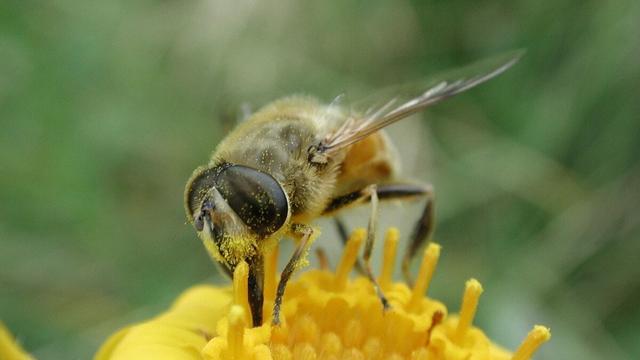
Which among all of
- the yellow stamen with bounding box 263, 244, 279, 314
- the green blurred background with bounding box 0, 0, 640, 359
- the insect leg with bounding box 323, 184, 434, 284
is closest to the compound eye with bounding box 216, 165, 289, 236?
the yellow stamen with bounding box 263, 244, 279, 314

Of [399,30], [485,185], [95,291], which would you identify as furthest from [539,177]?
[95,291]

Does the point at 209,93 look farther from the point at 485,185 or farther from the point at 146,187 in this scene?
the point at 485,185

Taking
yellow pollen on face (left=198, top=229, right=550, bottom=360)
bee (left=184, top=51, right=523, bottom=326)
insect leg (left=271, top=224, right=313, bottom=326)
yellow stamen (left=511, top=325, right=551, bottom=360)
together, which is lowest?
yellow stamen (left=511, top=325, right=551, bottom=360)

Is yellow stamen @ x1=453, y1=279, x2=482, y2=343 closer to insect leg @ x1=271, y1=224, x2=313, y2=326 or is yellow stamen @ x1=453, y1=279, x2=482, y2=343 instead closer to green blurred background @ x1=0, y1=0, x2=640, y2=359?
insect leg @ x1=271, y1=224, x2=313, y2=326

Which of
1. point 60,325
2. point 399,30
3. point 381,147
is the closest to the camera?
point 381,147

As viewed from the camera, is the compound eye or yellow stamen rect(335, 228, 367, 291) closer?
the compound eye

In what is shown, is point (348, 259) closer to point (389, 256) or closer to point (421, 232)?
point (389, 256)

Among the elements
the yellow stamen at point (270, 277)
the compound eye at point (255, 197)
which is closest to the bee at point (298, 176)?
the compound eye at point (255, 197)

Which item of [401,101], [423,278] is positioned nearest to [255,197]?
[423,278]
